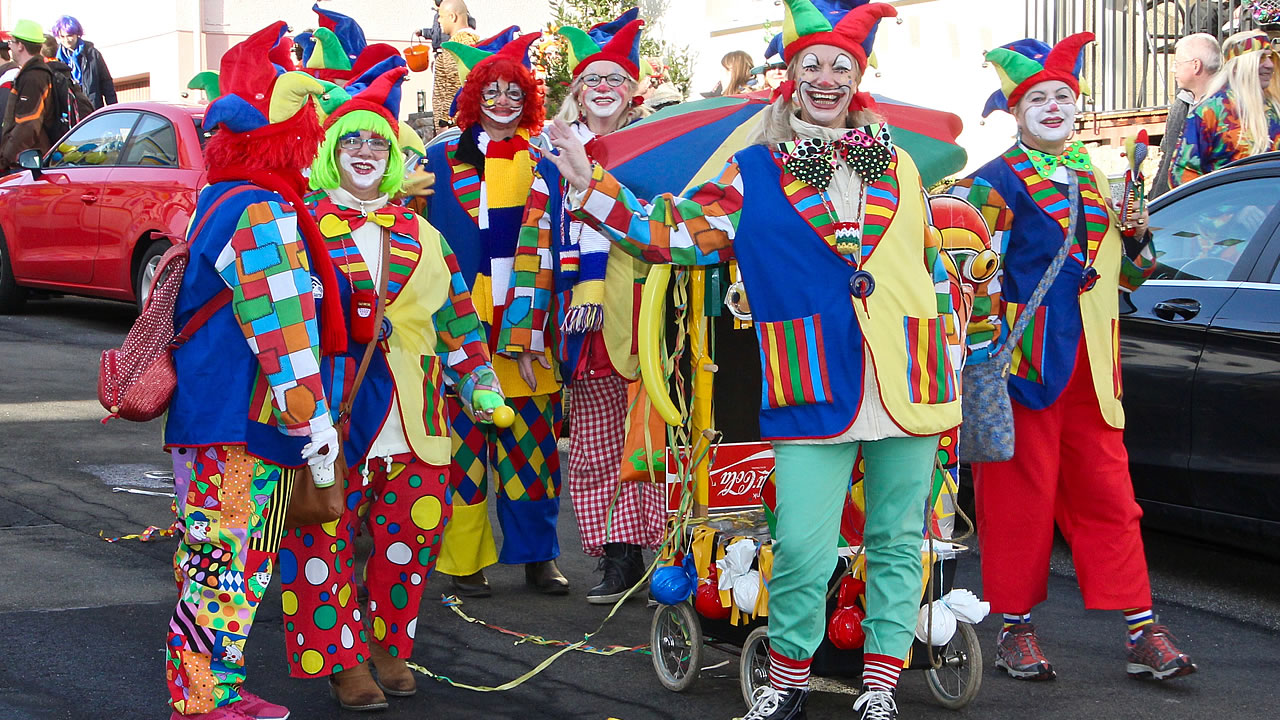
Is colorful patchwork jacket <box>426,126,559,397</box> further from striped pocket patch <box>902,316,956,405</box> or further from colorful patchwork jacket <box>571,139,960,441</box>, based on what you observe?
striped pocket patch <box>902,316,956,405</box>

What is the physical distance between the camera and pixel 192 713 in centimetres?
407

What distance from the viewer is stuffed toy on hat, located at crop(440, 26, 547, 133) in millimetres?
5977

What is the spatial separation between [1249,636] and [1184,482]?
679 millimetres

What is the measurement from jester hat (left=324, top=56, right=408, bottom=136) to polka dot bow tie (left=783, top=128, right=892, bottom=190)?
1321 mm

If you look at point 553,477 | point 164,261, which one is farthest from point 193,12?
point 164,261

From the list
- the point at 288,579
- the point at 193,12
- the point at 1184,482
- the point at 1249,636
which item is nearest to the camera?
the point at 288,579

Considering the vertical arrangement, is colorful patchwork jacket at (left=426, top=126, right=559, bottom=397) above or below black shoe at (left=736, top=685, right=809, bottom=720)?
above

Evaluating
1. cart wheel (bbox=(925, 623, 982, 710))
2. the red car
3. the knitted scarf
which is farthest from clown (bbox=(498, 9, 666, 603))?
the red car

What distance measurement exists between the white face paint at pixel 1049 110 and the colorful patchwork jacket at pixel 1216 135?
297 centimetres

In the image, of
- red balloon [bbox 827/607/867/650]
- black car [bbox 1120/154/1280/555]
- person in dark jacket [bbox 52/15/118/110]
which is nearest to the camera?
red balloon [bbox 827/607/867/650]

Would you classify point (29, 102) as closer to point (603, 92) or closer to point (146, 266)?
point (146, 266)

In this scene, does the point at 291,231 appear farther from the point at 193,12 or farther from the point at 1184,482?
the point at 193,12

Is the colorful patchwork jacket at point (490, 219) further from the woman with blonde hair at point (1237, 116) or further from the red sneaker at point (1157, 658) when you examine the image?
the woman with blonde hair at point (1237, 116)

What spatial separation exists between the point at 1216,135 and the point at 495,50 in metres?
3.80
